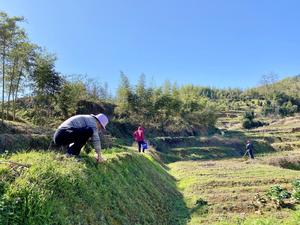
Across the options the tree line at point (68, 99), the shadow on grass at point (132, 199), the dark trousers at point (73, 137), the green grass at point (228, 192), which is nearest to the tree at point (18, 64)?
the tree line at point (68, 99)

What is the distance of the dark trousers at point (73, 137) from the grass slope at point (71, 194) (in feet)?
1.26

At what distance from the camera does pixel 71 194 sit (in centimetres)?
568

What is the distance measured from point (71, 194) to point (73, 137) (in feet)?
6.97

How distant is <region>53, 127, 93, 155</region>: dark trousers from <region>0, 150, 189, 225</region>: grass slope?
385 millimetres

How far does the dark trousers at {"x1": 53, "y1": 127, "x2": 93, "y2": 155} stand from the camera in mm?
7566

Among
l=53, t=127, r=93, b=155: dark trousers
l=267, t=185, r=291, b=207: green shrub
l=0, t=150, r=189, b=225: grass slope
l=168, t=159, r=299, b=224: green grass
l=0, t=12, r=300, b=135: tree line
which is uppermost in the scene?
l=0, t=12, r=300, b=135: tree line

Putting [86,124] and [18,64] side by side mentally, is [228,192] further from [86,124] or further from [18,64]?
[18,64]

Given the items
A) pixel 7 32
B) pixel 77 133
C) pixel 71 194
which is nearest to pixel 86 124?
pixel 77 133

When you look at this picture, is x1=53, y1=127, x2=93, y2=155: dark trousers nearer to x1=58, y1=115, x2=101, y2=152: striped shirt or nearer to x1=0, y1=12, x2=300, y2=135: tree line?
x1=58, y1=115, x2=101, y2=152: striped shirt

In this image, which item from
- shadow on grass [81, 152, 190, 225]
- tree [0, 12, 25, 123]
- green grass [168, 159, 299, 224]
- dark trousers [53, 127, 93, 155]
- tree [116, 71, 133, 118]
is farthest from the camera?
tree [116, 71, 133, 118]

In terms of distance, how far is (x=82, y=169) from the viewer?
6.81m

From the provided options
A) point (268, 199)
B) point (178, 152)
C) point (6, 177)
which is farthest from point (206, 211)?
point (178, 152)

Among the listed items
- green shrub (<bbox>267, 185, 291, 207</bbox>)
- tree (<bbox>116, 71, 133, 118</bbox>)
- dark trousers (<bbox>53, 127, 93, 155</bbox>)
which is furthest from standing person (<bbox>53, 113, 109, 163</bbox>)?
tree (<bbox>116, 71, 133, 118</bbox>)

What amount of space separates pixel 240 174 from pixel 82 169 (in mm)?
14173
